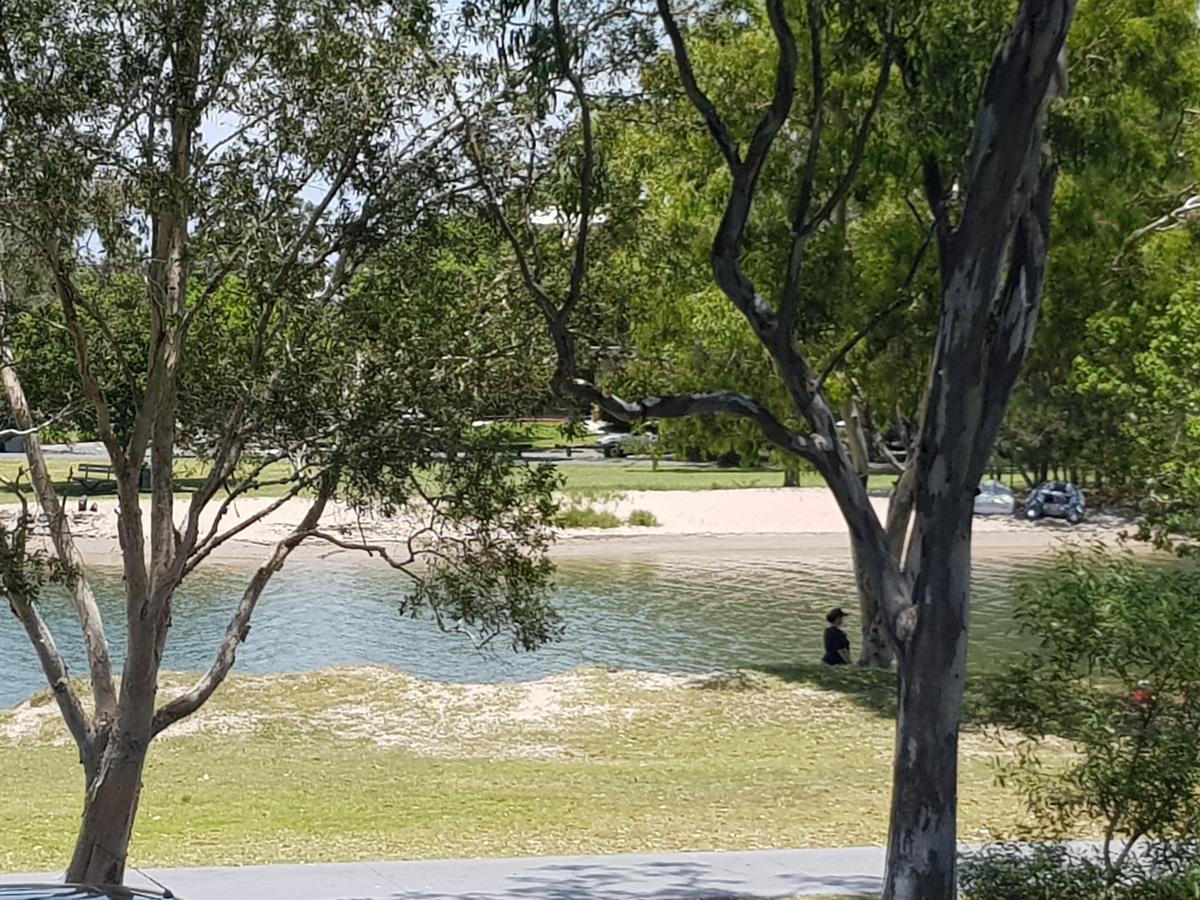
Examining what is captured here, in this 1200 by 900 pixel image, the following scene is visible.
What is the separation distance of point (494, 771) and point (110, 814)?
716 centimetres

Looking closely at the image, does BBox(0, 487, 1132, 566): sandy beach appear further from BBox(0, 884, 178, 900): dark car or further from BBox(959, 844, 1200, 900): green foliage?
BBox(0, 884, 178, 900): dark car

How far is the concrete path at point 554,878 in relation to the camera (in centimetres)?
1152

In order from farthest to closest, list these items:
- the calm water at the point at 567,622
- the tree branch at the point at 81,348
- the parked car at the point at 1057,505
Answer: the parked car at the point at 1057,505, the calm water at the point at 567,622, the tree branch at the point at 81,348

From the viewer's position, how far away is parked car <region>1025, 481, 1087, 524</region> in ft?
171

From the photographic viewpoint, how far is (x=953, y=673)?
1025cm

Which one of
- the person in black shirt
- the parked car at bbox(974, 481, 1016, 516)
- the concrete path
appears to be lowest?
the concrete path

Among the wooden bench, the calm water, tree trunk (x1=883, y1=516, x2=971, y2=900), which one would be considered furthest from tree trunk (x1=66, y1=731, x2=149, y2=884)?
the calm water

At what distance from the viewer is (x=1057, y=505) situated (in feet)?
171

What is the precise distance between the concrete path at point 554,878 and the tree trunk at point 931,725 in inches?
62.3

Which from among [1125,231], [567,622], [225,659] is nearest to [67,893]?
[225,659]

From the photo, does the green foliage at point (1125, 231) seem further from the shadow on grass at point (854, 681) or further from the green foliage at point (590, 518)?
the green foliage at point (590, 518)

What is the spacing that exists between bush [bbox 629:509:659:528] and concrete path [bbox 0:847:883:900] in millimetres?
35408

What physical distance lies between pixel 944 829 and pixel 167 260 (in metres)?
5.86

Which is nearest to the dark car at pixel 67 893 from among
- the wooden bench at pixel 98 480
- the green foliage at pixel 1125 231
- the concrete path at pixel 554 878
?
the concrete path at pixel 554 878
